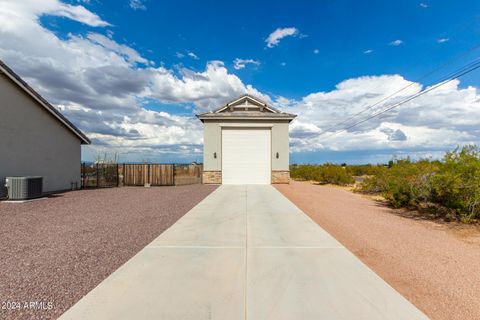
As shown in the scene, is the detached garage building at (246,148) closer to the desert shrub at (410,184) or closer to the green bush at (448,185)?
the desert shrub at (410,184)

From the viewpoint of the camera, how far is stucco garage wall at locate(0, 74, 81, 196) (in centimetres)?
1127

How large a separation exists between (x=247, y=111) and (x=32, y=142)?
13.1 m

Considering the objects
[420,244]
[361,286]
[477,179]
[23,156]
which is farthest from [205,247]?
[23,156]

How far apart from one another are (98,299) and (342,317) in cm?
283

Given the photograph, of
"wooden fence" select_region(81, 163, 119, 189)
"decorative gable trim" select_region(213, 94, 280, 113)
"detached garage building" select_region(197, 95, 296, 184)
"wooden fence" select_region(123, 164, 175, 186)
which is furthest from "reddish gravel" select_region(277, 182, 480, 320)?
"wooden fence" select_region(81, 163, 119, 189)

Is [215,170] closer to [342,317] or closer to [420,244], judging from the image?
[420,244]

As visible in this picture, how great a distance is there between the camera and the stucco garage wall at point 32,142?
11.3 metres

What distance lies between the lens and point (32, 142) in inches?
494

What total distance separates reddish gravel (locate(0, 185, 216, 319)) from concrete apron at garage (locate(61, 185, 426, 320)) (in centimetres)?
36

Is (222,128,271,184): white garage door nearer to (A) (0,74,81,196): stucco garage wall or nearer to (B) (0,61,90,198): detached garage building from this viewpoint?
(B) (0,61,90,198): detached garage building

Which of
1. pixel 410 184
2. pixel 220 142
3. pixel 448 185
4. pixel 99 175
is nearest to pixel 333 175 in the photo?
pixel 220 142

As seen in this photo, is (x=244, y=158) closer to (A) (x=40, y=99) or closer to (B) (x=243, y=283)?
(A) (x=40, y=99)

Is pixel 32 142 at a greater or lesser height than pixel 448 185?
greater

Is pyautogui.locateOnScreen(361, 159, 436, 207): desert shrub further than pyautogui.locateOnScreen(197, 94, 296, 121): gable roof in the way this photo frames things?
No
